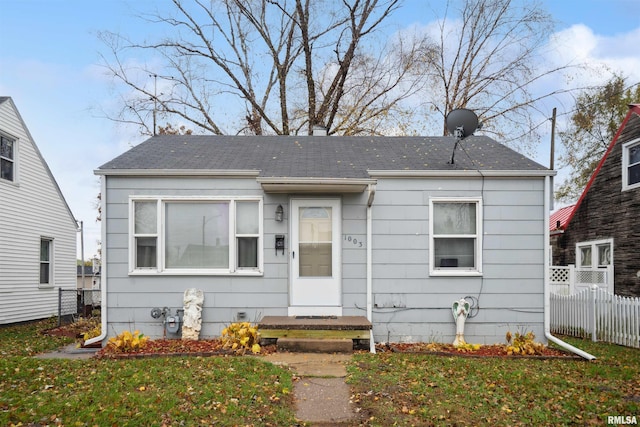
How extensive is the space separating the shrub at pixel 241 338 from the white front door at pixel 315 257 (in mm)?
1018

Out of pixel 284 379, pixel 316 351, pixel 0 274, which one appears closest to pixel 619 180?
pixel 316 351

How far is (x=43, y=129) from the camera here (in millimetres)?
15109

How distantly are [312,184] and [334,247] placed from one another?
1.18 meters

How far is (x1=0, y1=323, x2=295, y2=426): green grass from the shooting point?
4.34m

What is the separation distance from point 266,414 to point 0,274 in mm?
10988

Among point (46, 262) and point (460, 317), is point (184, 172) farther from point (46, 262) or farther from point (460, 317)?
point (46, 262)

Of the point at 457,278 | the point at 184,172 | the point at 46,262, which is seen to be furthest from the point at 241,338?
the point at 46,262

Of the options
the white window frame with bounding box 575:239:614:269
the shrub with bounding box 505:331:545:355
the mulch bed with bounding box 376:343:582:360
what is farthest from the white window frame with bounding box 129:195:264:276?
the white window frame with bounding box 575:239:614:269

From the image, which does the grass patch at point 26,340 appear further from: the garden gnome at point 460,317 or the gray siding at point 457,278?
the garden gnome at point 460,317

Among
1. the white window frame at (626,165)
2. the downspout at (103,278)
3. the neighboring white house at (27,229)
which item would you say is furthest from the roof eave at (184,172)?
the white window frame at (626,165)

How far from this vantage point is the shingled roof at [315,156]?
27.3 ft

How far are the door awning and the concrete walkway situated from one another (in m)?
2.59

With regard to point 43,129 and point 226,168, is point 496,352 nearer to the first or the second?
point 226,168

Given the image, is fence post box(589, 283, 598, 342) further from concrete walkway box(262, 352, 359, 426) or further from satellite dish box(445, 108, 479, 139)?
concrete walkway box(262, 352, 359, 426)
